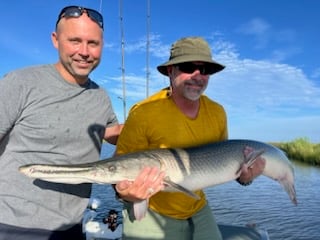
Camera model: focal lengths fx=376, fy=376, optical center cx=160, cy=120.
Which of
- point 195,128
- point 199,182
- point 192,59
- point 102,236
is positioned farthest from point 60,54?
point 102,236

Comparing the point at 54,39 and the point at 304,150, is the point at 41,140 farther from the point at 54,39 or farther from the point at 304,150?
the point at 304,150

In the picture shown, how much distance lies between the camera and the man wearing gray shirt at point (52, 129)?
272 cm

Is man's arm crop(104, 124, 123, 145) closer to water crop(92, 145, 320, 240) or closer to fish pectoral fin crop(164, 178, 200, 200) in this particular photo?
fish pectoral fin crop(164, 178, 200, 200)

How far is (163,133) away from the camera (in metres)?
Answer: 3.43

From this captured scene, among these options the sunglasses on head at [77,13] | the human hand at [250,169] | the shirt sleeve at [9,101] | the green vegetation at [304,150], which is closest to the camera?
the shirt sleeve at [9,101]

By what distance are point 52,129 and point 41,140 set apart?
11 cm

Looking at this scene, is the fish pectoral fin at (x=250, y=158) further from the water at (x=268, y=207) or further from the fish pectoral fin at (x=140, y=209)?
the water at (x=268, y=207)

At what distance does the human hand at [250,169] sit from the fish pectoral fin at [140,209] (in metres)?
1.14

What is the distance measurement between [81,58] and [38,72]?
0.35 m

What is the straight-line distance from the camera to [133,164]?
127 inches

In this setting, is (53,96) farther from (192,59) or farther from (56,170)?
(192,59)

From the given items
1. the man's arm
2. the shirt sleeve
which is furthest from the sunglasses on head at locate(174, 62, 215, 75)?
the shirt sleeve

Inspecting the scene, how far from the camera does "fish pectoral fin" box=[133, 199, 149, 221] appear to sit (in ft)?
10.1

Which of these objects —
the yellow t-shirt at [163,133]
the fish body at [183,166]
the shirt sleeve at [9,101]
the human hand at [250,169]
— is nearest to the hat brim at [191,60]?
the yellow t-shirt at [163,133]
